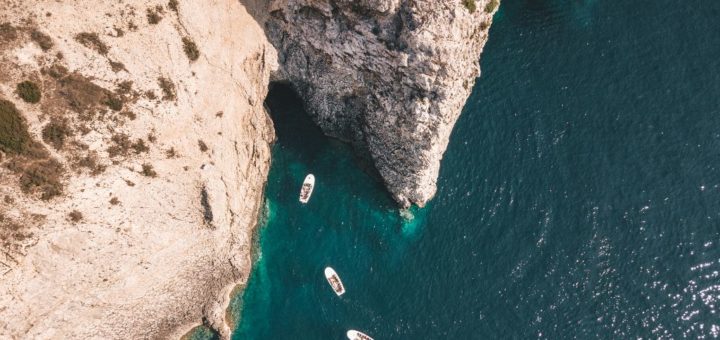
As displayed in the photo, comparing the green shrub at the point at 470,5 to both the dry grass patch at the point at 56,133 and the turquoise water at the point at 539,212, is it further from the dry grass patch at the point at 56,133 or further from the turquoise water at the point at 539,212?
Result: the dry grass patch at the point at 56,133

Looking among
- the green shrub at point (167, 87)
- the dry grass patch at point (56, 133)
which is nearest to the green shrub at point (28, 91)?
the dry grass patch at point (56, 133)

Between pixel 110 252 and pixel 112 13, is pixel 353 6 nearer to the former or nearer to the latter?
pixel 112 13

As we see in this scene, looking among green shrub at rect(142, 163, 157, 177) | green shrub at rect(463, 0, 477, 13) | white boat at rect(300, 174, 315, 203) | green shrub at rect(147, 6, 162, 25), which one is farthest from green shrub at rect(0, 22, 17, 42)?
green shrub at rect(463, 0, 477, 13)

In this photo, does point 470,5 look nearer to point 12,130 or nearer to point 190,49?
point 190,49

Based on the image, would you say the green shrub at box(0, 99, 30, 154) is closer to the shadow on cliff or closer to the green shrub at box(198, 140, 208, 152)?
the green shrub at box(198, 140, 208, 152)

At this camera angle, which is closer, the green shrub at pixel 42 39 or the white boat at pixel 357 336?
the green shrub at pixel 42 39
